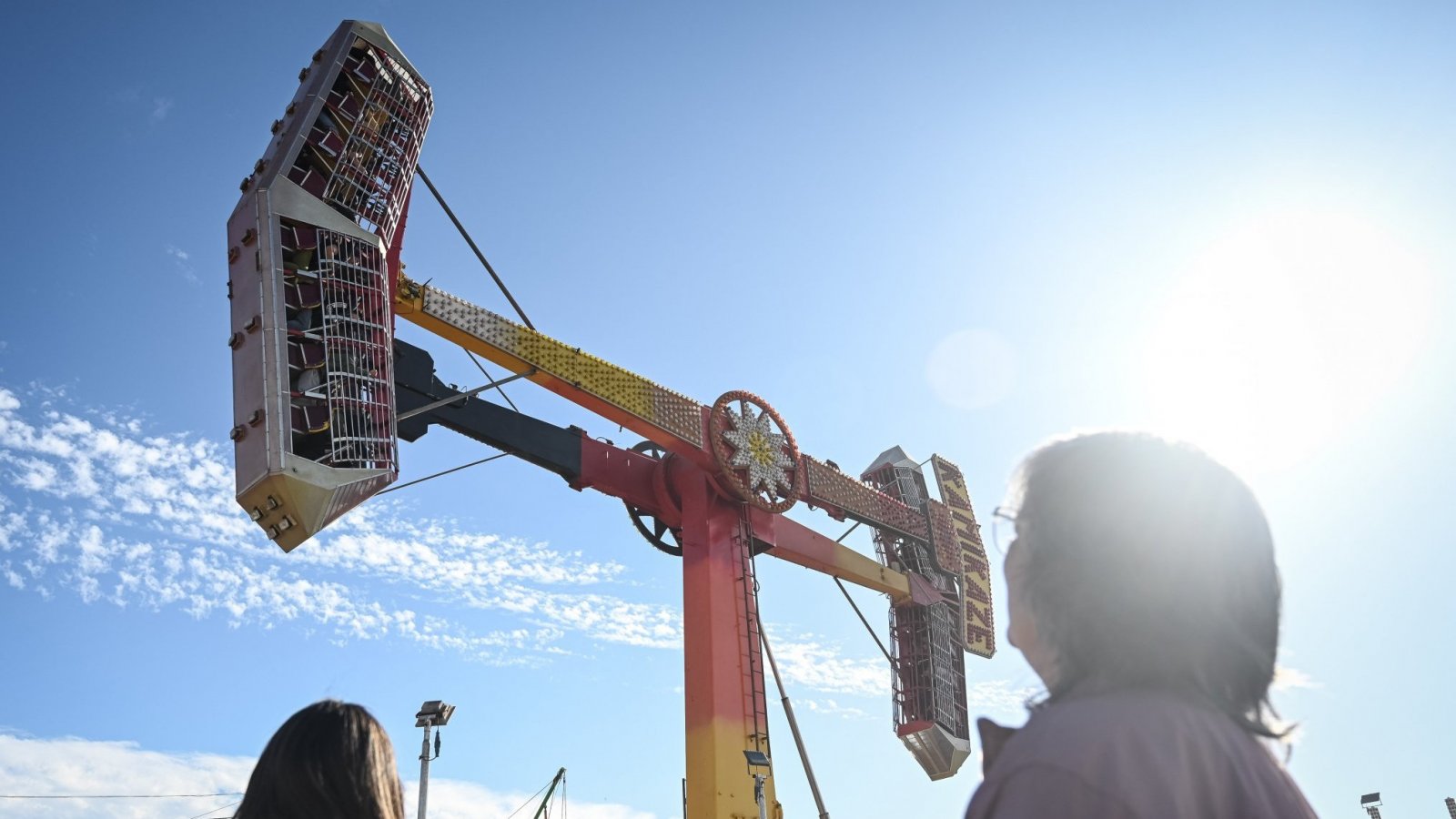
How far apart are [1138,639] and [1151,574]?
95mm

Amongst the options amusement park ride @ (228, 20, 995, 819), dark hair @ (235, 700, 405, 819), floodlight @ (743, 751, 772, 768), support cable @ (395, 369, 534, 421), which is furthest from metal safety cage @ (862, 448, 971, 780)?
dark hair @ (235, 700, 405, 819)

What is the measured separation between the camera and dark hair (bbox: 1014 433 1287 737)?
1.32m

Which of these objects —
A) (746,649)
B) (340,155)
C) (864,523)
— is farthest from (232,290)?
(864,523)

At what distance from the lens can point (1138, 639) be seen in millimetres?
1323

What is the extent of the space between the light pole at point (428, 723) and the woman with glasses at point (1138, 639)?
12.8 m

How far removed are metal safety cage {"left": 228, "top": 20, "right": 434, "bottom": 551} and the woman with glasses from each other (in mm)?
8491

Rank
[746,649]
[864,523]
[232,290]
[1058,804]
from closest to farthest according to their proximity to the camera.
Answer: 1. [1058,804]
2. [232,290]
3. [746,649]
4. [864,523]

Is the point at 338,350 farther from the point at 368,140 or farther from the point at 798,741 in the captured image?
the point at 798,741

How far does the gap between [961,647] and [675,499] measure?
8351 mm

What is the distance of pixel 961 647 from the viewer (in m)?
19.7

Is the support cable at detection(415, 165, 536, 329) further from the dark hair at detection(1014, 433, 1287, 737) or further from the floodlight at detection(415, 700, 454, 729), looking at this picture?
the dark hair at detection(1014, 433, 1287, 737)

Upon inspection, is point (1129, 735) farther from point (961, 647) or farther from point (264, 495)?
point (961, 647)

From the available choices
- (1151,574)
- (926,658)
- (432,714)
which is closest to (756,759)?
(432,714)

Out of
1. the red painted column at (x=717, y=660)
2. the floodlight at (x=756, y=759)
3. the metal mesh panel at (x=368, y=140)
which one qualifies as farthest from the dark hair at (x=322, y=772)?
the floodlight at (x=756, y=759)
